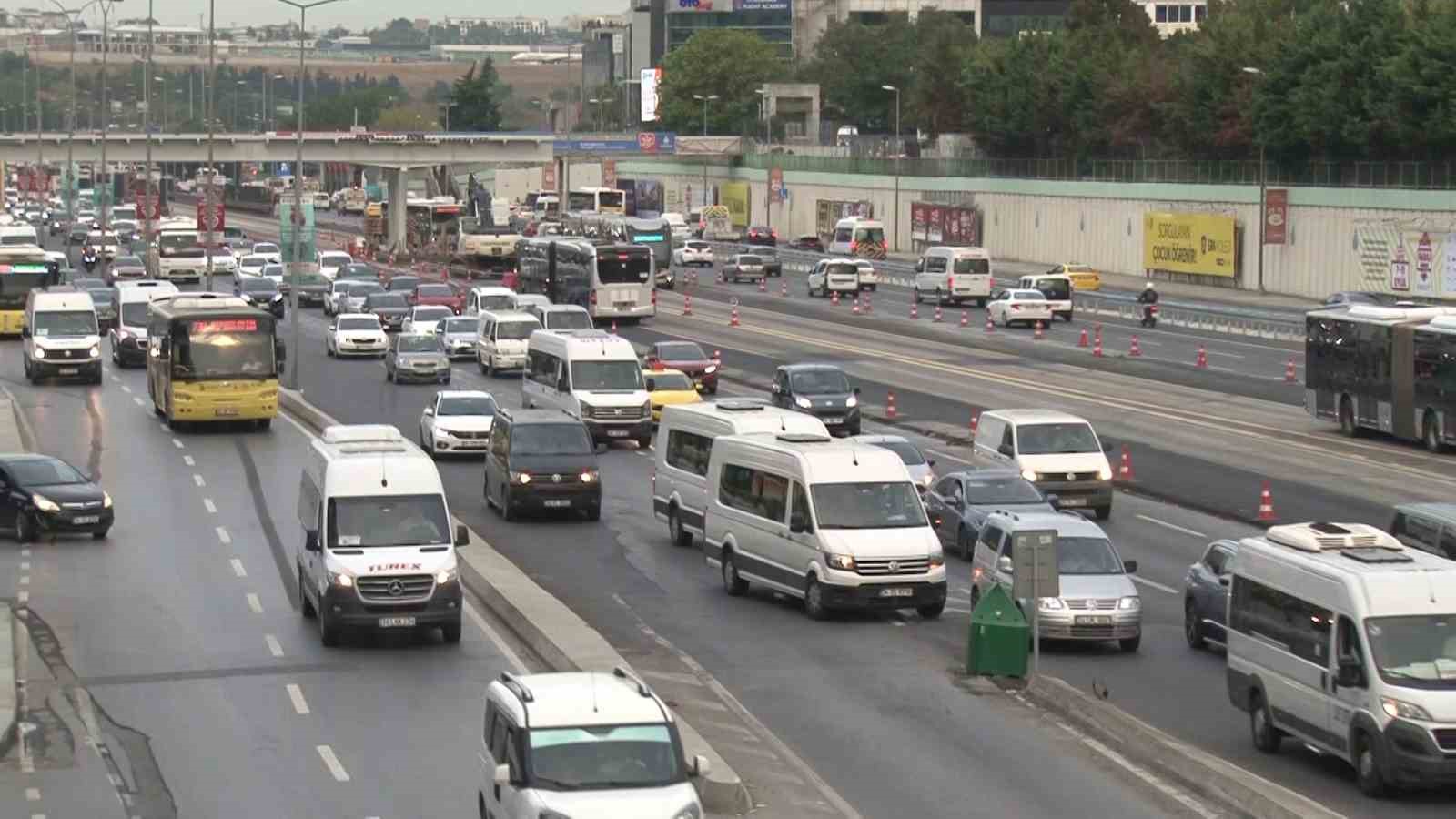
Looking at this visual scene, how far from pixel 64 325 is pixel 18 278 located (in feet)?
52.8

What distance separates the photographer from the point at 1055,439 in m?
40.3

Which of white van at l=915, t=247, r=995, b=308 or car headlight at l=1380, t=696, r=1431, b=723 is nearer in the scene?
car headlight at l=1380, t=696, r=1431, b=723

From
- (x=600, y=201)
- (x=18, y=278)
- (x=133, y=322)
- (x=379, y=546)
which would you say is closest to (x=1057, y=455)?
(x=379, y=546)

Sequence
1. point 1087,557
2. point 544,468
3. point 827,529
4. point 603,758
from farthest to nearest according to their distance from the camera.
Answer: point 544,468
point 827,529
point 1087,557
point 603,758

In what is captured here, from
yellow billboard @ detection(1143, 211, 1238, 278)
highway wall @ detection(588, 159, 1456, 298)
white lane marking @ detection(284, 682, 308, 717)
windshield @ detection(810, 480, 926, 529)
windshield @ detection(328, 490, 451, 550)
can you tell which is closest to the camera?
white lane marking @ detection(284, 682, 308, 717)

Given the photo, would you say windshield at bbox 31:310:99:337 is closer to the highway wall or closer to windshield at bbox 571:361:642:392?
windshield at bbox 571:361:642:392

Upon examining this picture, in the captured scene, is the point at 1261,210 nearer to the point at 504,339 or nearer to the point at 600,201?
the point at 504,339

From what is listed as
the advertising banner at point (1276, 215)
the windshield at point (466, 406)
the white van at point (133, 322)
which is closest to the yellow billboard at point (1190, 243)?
the advertising banner at point (1276, 215)

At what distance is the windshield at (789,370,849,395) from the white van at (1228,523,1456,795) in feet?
93.4

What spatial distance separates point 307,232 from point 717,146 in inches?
3040

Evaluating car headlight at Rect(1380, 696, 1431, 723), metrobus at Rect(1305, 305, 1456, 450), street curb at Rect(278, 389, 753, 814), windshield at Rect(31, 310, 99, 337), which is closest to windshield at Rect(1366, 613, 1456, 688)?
car headlight at Rect(1380, 696, 1431, 723)

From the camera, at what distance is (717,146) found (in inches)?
6609

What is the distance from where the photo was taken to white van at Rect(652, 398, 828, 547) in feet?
116

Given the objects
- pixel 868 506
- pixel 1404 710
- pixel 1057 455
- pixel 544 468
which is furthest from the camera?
pixel 1057 455
